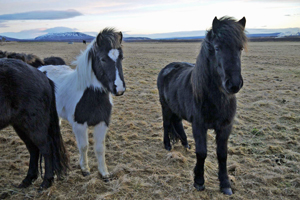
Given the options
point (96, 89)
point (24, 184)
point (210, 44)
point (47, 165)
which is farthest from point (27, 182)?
point (210, 44)

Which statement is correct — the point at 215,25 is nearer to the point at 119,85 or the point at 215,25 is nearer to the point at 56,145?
the point at 119,85

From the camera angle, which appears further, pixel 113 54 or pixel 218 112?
pixel 113 54

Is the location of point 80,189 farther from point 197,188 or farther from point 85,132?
point 197,188

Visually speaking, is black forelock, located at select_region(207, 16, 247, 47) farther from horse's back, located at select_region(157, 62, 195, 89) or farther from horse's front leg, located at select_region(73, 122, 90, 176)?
horse's front leg, located at select_region(73, 122, 90, 176)

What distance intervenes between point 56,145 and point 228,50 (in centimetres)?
258

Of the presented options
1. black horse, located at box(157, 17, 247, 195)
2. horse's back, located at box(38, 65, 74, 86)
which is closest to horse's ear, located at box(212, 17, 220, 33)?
black horse, located at box(157, 17, 247, 195)

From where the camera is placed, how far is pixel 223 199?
2.84 meters

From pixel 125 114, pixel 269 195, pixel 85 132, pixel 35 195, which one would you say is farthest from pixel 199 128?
pixel 125 114

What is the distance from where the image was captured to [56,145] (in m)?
3.00

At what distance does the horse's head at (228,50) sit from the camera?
7.43 ft

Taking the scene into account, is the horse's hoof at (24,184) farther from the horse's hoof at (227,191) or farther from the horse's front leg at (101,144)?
the horse's hoof at (227,191)

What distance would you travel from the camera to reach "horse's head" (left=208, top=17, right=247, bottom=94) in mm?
2264

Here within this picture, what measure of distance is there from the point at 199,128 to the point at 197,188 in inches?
34.8

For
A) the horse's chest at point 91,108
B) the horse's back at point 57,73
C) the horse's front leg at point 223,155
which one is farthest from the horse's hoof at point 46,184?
the horse's front leg at point 223,155
